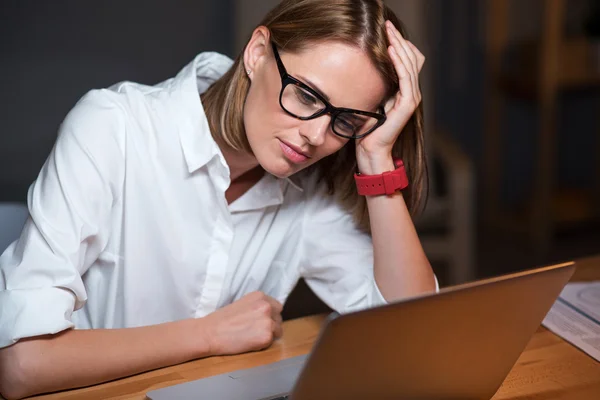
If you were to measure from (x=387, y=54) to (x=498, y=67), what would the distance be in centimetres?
318

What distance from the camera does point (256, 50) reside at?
134 cm

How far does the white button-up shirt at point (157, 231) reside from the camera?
1.15 metres

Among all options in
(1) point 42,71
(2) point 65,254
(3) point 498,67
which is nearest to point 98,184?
(2) point 65,254

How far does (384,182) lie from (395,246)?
12 cm

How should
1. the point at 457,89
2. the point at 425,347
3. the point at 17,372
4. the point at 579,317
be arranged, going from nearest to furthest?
the point at 425,347 → the point at 17,372 → the point at 579,317 → the point at 457,89

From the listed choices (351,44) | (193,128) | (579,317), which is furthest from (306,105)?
(579,317)

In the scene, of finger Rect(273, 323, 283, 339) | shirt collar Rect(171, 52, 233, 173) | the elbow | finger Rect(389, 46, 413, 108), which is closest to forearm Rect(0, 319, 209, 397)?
the elbow

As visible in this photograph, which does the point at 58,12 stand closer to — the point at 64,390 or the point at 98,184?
the point at 98,184

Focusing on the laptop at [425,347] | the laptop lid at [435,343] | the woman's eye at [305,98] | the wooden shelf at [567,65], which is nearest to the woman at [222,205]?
the woman's eye at [305,98]

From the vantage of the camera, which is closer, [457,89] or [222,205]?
[222,205]

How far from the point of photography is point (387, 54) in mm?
1277

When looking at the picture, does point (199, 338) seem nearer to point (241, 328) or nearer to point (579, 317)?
point (241, 328)

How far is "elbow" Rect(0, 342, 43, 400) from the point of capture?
1.06m

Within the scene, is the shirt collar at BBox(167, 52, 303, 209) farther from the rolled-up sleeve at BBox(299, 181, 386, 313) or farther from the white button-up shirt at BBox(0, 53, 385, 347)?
the rolled-up sleeve at BBox(299, 181, 386, 313)
